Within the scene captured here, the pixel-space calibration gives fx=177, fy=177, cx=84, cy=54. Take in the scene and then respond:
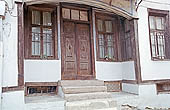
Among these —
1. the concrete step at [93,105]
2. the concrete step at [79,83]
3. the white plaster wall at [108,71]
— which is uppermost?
the white plaster wall at [108,71]

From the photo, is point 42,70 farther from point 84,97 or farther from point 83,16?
point 83,16

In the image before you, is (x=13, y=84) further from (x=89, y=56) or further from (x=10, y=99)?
(x=89, y=56)

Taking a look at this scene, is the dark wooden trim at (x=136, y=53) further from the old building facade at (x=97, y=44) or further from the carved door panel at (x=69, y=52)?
the carved door panel at (x=69, y=52)

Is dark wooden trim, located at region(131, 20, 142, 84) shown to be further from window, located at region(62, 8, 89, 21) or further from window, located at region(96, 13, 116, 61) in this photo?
window, located at region(62, 8, 89, 21)

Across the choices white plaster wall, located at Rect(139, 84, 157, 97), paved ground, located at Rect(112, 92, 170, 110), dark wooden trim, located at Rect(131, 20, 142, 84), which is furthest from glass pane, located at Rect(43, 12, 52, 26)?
white plaster wall, located at Rect(139, 84, 157, 97)

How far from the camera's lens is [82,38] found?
22.1 feet

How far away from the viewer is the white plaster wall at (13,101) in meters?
4.31

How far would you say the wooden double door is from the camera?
6352 mm

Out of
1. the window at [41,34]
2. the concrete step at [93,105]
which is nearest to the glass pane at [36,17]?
the window at [41,34]

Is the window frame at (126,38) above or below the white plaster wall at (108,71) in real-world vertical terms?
above

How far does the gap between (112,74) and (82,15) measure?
2.58 metres

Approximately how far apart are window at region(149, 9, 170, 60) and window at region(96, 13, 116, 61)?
4.93ft

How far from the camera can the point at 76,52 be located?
657 centimetres

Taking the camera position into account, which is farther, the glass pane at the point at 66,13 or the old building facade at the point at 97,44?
the glass pane at the point at 66,13
